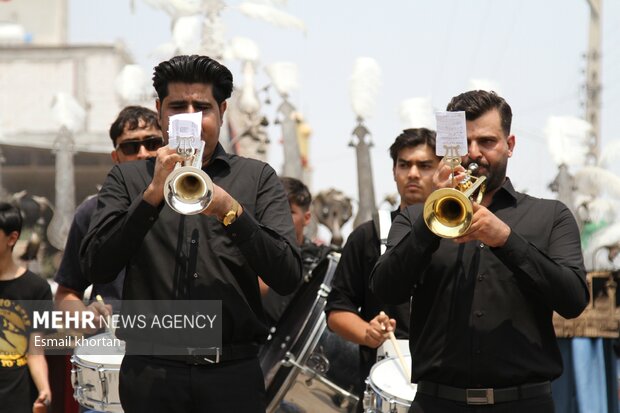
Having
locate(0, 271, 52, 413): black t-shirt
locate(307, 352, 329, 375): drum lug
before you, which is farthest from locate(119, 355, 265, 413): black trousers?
locate(307, 352, 329, 375): drum lug

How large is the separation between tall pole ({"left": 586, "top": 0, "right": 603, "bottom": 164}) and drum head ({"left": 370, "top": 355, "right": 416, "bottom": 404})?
61.0 ft

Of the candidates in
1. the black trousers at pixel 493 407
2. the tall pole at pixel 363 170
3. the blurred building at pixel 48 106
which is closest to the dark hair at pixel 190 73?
the black trousers at pixel 493 407

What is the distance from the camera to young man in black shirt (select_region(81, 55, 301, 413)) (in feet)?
13.6

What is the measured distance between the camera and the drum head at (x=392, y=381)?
504 cm

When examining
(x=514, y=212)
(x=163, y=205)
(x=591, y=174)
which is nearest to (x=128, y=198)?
(x=163, y=205)

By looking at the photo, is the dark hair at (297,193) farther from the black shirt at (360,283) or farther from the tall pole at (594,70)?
the tall pole at (594,70)

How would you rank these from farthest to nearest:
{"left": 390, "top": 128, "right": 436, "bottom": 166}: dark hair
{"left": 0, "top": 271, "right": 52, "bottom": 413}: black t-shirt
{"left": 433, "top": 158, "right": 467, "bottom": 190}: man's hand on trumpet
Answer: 1. {"left": 0, "top": 271, "right": 52, "bottom": 413}: black t-shirt
2. {"left": 390, "top": 128, "right": 436, "bottom": 166}: dark hair
3. {"left": 433, "top": 158, "right": 467, "bottom": 190}: man's hand on trumpet

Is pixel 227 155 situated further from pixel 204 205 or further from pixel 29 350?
pixel 29 350

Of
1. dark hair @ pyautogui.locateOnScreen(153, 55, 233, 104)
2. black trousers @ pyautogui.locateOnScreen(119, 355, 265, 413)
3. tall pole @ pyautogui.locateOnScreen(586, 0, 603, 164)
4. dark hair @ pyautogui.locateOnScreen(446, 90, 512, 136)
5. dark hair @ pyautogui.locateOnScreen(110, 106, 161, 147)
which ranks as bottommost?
black trousers @ pyautogui.locateOnScreen(119, 355, 265, 413)

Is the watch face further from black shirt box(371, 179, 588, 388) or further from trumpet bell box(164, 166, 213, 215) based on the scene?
black shirt box(371, 179, 588, 388)

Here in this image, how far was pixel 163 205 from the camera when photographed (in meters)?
4.25

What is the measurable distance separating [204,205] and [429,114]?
10047 mm

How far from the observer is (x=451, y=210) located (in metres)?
3.98

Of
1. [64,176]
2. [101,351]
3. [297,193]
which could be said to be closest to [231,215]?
[101,351]
